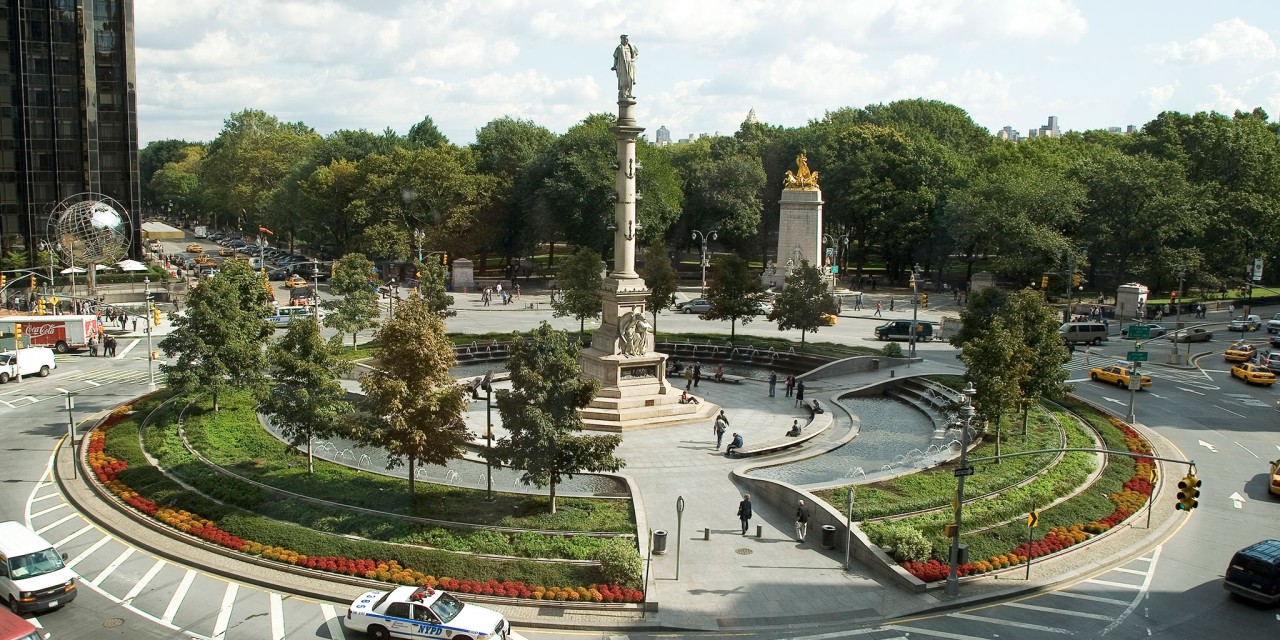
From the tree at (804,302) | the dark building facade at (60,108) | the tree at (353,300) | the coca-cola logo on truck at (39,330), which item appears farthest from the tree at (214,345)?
the dark building facade at (60,108)

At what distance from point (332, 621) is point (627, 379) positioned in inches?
772

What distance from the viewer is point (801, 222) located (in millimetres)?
80625

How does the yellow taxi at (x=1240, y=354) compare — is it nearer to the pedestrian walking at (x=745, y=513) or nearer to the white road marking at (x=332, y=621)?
the pedestrian walking at (x=745, y=513)

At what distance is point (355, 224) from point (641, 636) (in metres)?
71.4

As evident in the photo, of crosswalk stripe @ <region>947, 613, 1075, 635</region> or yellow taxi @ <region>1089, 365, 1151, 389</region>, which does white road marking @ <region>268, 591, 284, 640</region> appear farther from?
yellow taxi @ <region>1089, 365, 1151, 389</region>

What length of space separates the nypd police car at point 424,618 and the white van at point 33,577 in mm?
6337

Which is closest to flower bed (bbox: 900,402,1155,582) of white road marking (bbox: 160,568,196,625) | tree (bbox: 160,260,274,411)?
white road marking (bbox: 160,568,196,625)

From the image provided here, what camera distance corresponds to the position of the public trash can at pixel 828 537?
2634 centimetres

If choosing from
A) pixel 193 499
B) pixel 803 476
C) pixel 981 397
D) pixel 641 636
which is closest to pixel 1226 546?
pixel 981 397

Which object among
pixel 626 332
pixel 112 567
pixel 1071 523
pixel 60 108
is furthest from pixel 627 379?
pixel 60 108

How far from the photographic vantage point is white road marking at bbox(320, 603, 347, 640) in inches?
839

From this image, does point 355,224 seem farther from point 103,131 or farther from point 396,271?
point 103,131

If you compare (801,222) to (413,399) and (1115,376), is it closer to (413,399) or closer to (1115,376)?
(1115,376)

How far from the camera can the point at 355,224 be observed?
86.9 m
